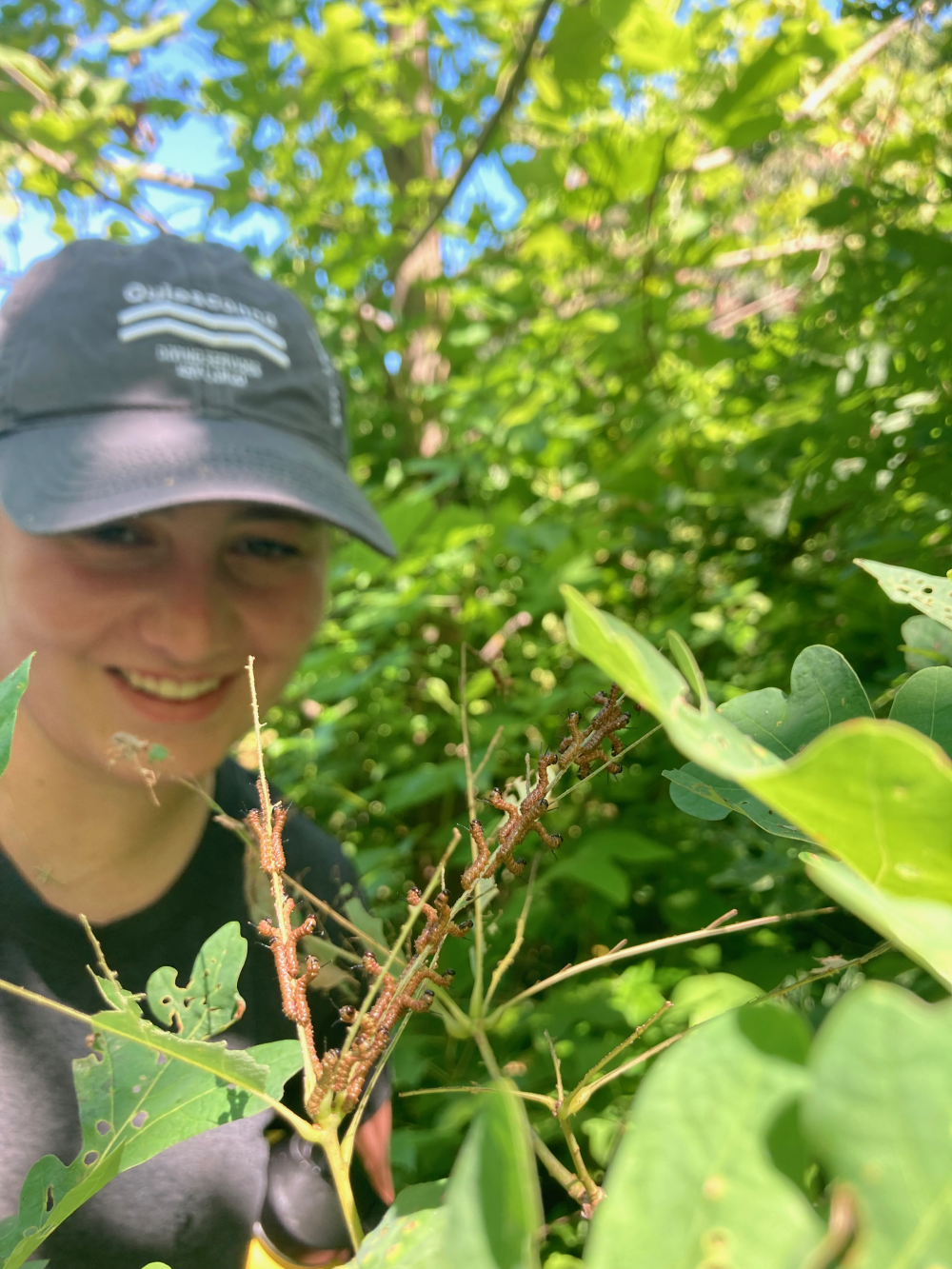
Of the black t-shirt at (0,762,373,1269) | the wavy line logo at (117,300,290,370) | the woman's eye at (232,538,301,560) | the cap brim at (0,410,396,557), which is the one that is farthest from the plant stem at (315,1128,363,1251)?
the wavy line logo at (117,300,290,370)

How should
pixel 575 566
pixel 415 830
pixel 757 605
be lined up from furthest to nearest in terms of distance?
pixel 415 830 → pixel 757 605 → pixel 575 566

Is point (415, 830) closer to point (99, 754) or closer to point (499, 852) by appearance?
point (99, 754)

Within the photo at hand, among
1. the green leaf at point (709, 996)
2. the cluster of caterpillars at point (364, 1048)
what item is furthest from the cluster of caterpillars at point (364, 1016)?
the green leaf at point (709, 996)

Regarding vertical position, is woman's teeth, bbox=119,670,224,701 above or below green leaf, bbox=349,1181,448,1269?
above

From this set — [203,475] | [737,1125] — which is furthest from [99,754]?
[737,1125]

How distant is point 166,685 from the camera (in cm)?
100

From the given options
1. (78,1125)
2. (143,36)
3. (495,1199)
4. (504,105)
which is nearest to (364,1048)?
(495,1199)

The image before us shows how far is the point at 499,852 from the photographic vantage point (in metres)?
0.36

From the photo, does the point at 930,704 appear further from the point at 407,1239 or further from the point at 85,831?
the point at 85,831

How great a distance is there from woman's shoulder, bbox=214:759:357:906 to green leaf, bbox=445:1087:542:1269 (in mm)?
725

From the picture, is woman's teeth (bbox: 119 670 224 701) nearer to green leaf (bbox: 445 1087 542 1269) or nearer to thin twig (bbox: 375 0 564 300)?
green leaf (bbox: 445 1087 542 1269)

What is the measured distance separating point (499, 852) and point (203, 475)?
29.6 inches

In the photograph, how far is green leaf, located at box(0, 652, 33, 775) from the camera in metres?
0.32

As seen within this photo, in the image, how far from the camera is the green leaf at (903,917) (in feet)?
0.63
